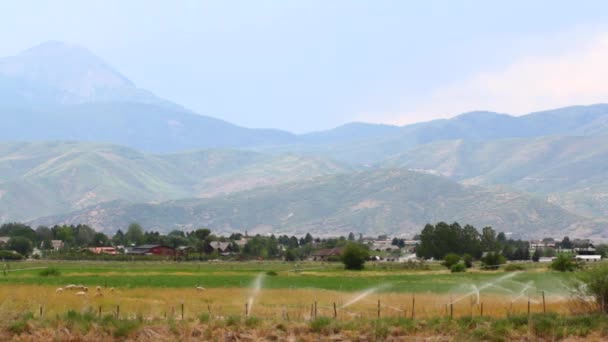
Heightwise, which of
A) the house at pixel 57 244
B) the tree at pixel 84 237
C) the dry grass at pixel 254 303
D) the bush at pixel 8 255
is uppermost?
the tree at pixel 84 237

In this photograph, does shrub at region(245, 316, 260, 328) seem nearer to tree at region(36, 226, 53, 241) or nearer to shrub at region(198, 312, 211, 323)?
shrub at region(198, 312, 211, 323)

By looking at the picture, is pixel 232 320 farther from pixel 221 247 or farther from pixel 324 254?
pixel 221 247

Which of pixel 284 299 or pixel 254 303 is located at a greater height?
pixel 284 299

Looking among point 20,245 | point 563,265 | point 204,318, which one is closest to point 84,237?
point 20,245

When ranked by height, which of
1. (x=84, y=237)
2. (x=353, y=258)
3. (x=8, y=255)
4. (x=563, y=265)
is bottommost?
(x=563, y=265)

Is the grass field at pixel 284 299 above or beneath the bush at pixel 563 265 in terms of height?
beneath

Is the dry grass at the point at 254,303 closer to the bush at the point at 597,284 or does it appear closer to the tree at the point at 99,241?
the bush at the point at 597,284

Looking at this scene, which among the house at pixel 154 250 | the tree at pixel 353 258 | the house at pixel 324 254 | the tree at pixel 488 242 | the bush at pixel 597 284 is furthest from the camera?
the house at pixel 154 250

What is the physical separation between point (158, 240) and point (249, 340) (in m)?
149

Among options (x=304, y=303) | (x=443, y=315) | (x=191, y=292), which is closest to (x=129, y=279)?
(x=191, y=292)

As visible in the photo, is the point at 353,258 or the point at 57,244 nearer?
the point at 353,258

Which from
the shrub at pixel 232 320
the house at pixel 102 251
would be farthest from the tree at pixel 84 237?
the shrub at pixel 232 320

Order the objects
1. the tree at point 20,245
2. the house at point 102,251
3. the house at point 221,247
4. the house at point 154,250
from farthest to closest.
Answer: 1. the house at point 221,247
2. the house at point 154,250
3. the tree at point 20,245
4. the house at point 102,251

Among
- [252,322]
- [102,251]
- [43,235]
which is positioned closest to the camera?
[252,322]
